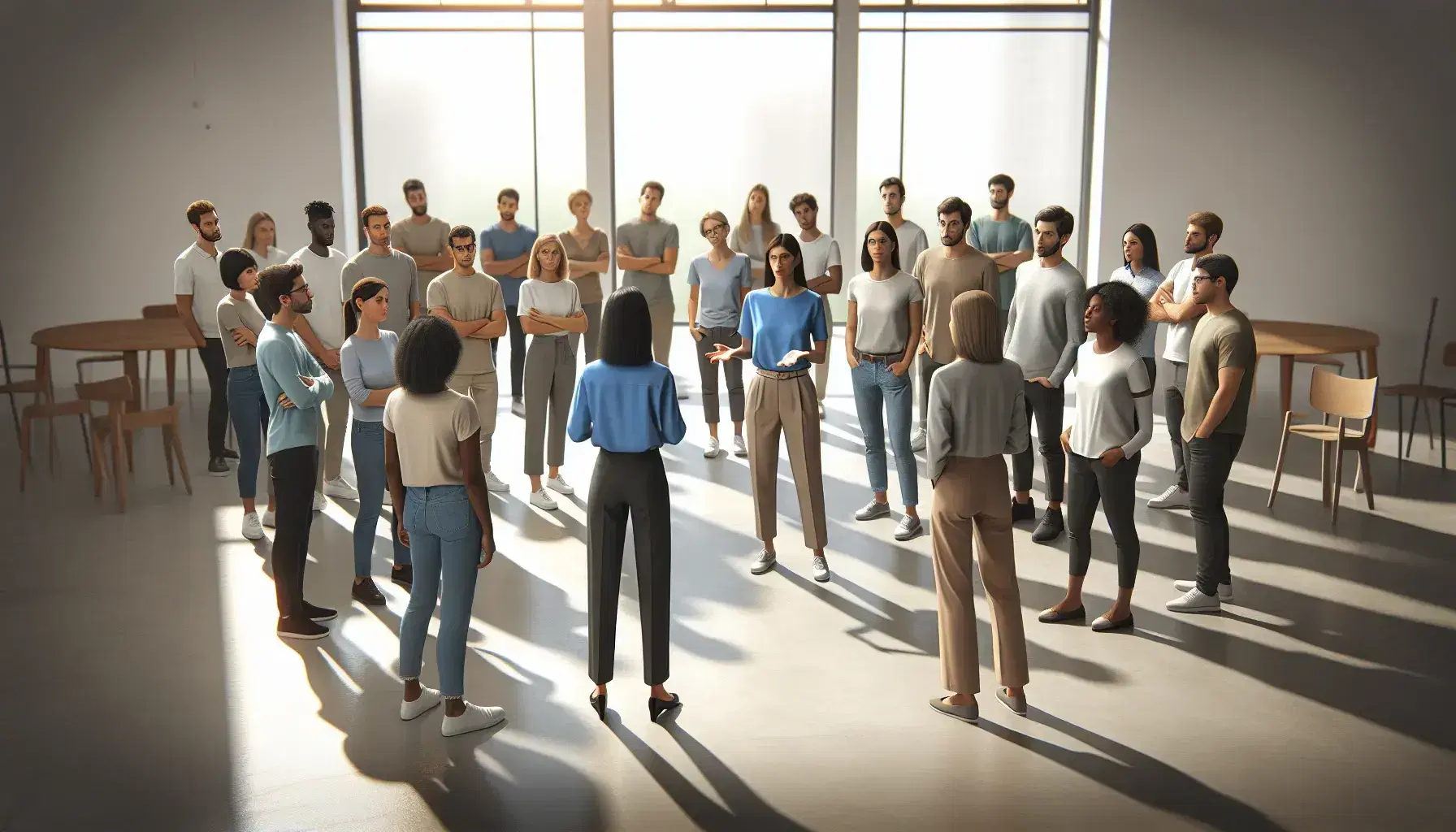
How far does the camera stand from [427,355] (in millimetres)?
4281

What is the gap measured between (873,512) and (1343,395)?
118 inches

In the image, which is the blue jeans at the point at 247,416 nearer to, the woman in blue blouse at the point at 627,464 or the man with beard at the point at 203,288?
the man with beard at the point at 203,288

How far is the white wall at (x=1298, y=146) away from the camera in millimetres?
10961

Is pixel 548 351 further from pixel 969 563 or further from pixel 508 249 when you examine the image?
pixel 969 563

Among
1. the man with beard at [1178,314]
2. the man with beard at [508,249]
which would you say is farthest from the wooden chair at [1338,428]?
the man with beard at [508,249]

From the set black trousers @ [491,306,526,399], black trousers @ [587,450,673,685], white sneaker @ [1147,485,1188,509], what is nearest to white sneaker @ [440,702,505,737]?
black trousers @ [587,450,673,685]

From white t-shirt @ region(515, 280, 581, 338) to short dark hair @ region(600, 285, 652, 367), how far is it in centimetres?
275

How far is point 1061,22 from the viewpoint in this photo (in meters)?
11.7

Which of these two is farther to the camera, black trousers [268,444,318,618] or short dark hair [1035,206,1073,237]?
short dark hair [1035,206,1073,237]

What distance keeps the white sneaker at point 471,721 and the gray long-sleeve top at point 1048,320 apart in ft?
11.7

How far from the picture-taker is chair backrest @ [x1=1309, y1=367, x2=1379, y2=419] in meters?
7.19

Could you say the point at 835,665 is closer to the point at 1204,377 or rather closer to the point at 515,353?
the point at 1204,377

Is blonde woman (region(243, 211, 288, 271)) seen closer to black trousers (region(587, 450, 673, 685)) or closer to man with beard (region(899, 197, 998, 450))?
man with beard (region(899, 197, 998, 450))

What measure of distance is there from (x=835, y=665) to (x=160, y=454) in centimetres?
621
